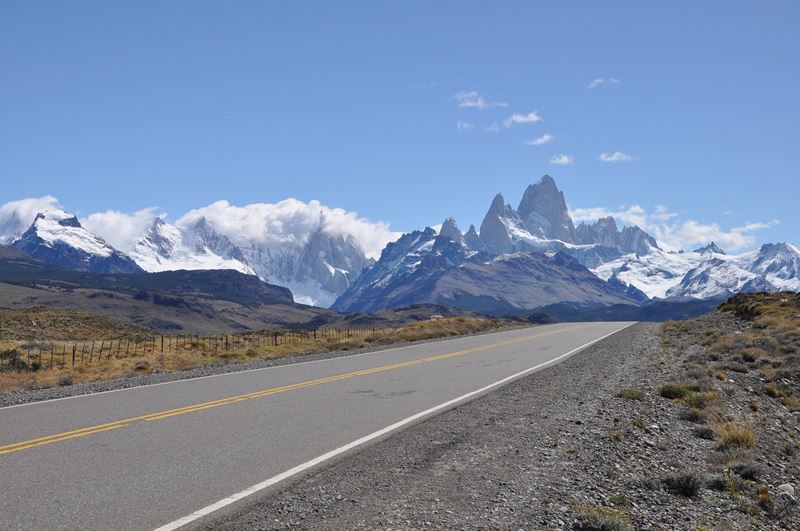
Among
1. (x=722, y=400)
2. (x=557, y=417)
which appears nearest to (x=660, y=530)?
(x=557, y=417)

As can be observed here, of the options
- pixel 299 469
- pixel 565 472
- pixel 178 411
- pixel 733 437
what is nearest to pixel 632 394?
pixel 733 437

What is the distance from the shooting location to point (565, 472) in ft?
28.9

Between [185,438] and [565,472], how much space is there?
19.3ft

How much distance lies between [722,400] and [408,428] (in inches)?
346

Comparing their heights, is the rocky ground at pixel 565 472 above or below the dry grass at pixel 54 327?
below

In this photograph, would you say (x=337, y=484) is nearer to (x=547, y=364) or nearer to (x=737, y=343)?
(x=547, y=364)

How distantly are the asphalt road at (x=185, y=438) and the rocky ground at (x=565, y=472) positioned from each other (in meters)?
0.71

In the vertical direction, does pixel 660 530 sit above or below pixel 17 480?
below

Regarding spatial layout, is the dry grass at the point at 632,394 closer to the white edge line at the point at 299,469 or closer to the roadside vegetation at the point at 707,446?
the roadside vegetation at the point at 707,446

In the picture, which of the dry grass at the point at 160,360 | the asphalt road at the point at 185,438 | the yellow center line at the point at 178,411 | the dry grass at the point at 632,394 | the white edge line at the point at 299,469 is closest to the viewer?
the white edge line at the point at 299,469

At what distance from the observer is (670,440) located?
11484mm

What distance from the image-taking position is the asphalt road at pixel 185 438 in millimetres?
6906

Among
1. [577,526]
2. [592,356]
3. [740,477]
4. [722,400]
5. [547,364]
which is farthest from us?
[592,356]

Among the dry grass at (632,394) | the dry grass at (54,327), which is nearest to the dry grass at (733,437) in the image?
the dry grass at (632,394)
